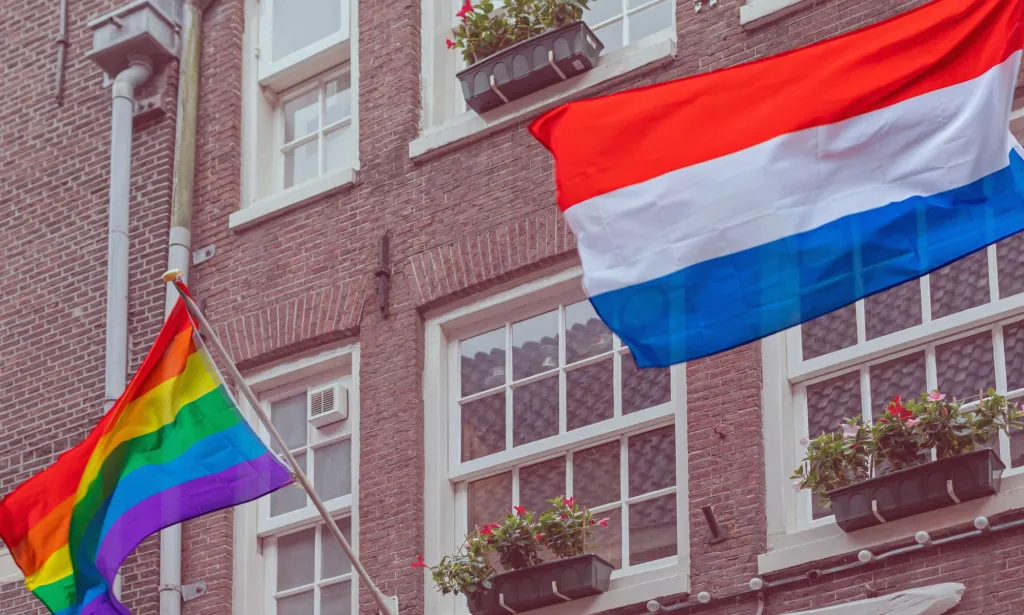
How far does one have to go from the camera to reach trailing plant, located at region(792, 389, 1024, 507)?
11422mm

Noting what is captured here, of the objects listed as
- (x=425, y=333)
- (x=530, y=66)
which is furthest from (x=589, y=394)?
(x=530, y=66)

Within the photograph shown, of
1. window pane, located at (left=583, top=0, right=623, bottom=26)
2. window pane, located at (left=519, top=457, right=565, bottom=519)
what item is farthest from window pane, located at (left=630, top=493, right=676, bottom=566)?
window pane, located at (left=583, top=0, right=623, bottom=26)

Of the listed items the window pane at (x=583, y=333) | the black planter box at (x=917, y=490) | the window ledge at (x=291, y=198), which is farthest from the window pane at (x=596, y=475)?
the window ledge at (x=291, y=198)

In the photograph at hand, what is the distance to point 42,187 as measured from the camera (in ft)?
54.5

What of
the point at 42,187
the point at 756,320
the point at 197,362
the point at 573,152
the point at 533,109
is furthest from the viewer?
the point at 42,187

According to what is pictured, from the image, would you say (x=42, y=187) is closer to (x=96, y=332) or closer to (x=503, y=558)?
(x=96, y=332)

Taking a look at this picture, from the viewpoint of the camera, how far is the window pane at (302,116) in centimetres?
1592

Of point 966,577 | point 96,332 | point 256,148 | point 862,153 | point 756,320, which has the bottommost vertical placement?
point 966,577

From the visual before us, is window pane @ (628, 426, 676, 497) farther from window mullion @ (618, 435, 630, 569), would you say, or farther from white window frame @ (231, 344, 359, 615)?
white window frame @ (231, 344, 359, 615)

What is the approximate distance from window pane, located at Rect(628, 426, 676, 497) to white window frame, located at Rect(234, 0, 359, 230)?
10.4 feet

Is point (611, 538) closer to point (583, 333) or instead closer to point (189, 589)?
point (583, 333)

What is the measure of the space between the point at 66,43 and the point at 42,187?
1.19 meters

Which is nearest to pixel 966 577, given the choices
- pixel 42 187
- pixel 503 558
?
pixel 503 558

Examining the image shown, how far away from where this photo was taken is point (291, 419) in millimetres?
14859
